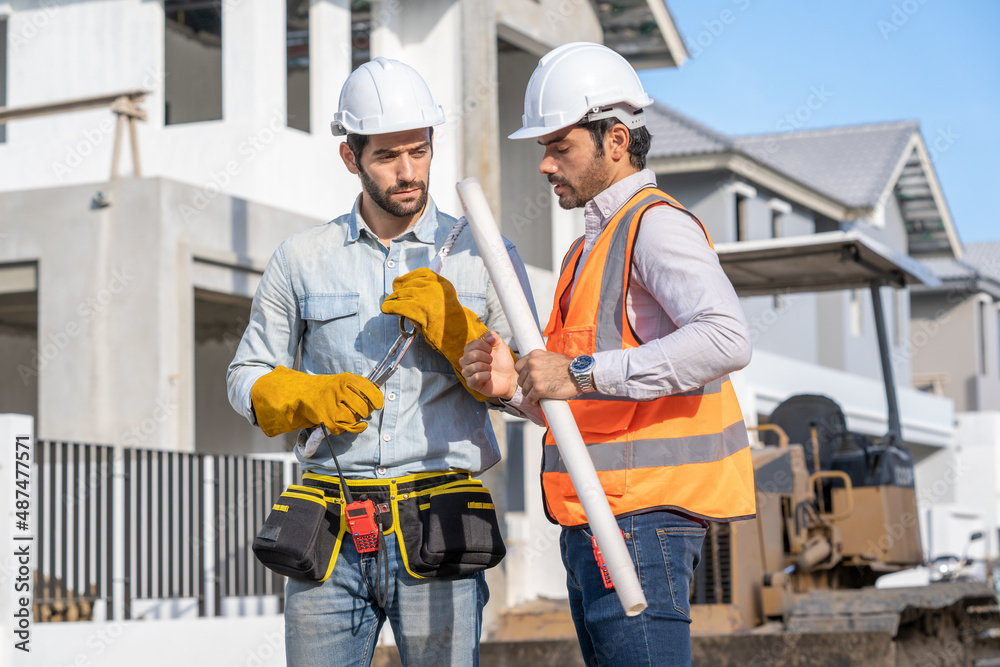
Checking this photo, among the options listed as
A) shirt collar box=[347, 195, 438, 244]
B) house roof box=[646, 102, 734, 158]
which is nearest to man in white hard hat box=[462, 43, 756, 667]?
shirt collar box=[347, 195, 438, 244]

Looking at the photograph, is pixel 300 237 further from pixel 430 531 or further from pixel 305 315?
pixel 430 531

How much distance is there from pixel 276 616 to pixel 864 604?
429 centimetres

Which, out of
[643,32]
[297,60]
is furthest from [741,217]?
[297,60]

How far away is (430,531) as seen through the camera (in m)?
3.21

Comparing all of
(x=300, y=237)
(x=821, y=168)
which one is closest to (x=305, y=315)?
(x=300, y=237)

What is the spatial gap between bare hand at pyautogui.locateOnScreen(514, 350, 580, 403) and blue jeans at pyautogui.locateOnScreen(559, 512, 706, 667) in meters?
0.33

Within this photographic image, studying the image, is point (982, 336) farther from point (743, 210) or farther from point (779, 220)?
point (743, 210)

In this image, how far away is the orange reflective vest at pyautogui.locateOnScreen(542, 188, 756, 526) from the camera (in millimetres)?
2945

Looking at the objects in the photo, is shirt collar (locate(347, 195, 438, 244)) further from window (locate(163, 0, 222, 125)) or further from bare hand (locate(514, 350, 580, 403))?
window (locate(163, 0, 222, 125))

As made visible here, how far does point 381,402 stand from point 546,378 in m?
0.50

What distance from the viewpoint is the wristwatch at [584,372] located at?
9.48ft

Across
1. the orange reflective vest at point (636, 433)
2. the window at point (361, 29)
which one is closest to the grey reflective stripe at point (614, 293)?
the orange reflective vest at point (636, 433)

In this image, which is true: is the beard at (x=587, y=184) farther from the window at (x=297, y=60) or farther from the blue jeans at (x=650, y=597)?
the window at (x=297, y=60)

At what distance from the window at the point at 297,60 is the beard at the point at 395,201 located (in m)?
11.8
